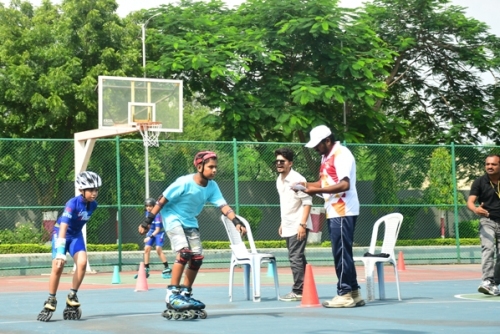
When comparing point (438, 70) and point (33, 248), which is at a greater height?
point (438, 70)

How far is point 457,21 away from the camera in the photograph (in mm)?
37344

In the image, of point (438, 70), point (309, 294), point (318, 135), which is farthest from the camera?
point (438, 70)

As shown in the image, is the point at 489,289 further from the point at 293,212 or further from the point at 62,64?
the point at 62,64

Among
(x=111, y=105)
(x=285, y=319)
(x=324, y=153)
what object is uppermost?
(x=111, y=105)

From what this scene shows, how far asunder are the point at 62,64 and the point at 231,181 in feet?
35.8

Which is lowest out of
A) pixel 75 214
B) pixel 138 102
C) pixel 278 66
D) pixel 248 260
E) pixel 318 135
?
pixel 248 260

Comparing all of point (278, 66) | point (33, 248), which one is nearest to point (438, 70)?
point (278, 66)

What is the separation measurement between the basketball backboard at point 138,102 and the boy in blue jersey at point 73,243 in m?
12.2

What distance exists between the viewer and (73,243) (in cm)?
1068

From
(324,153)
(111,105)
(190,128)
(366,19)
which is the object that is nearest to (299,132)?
(366,19)

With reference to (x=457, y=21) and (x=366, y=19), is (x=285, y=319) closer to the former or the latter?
(x=366, y=19)

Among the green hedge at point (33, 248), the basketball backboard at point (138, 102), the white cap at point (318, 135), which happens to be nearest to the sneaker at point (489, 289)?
the white cap at point (318, 135)

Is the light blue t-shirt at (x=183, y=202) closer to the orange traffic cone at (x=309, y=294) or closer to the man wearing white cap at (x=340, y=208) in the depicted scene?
the man wearing white cap at (x=340, y=208)

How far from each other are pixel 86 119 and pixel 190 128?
2981cm
